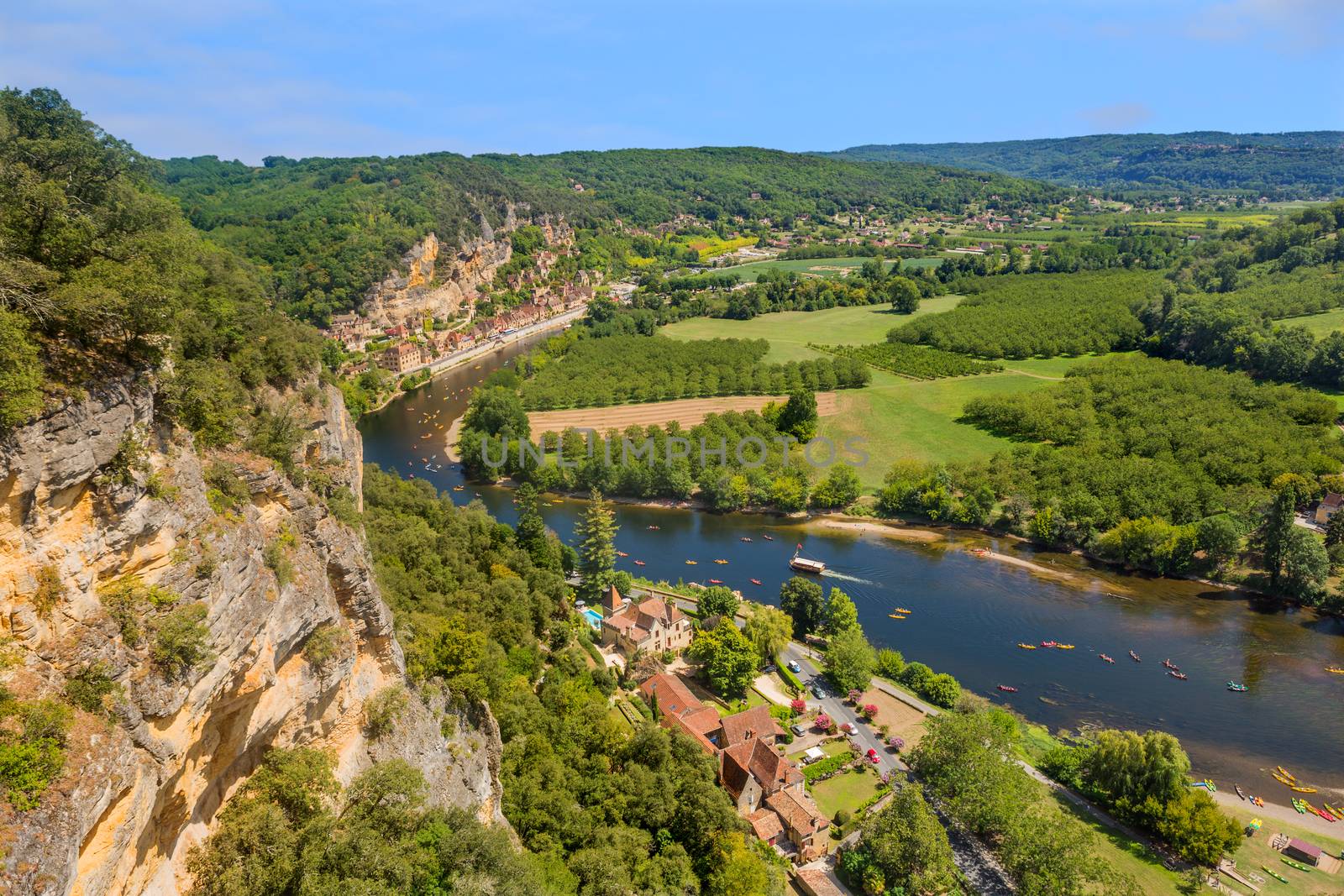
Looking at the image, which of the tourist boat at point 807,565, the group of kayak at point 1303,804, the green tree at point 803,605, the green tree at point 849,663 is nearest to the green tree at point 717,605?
the green tree at point 803,605

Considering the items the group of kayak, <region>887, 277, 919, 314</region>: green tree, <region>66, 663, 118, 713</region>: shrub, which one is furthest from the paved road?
<region>887, 277, 919, 314</region>: green tree

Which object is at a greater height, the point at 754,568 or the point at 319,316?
the point at 319,316

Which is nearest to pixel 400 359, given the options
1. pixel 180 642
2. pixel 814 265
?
pixel 180 642

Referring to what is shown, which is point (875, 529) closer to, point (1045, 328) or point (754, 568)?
point (754, 568)

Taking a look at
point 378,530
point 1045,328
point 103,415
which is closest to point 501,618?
point 378,530

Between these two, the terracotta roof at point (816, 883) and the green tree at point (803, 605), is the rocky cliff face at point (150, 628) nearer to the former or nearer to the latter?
the terracotta roof at point (816, 883)
